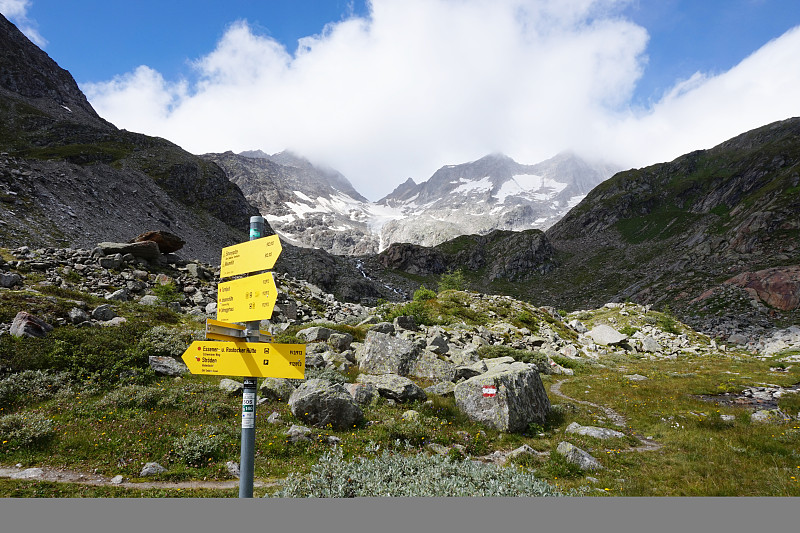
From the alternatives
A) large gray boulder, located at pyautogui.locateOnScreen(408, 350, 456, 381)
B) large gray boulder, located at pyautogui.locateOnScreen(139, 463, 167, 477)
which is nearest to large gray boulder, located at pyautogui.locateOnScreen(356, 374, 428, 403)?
large gray boulder, located at pyautogui.locateOnScreen(408, 350, 456, 381)

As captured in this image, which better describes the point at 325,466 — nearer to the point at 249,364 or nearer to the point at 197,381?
the point at 249,364

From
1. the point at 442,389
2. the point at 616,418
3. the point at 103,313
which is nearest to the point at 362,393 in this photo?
the point at 442,389

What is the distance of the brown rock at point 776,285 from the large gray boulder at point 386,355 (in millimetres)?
69389

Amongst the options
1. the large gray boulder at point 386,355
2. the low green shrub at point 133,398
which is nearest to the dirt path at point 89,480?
the low green shrub at point 133,398

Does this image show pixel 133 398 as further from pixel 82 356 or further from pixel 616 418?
pixel 616 418

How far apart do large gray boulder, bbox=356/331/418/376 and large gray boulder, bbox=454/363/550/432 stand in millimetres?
5748

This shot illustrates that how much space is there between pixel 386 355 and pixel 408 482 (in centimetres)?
1272

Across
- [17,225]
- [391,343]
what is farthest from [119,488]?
[17,225]

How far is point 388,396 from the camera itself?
15.1 m

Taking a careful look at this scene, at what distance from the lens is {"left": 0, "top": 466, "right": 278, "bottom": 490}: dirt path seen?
8117mm

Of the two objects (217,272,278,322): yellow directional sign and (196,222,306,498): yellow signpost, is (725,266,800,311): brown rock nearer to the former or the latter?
(196,222,306,498): yellow signpost

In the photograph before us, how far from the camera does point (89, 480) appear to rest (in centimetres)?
825

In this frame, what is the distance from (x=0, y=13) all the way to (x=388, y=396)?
215069mm

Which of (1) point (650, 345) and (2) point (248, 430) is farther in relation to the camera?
(1) point (650, 345)
